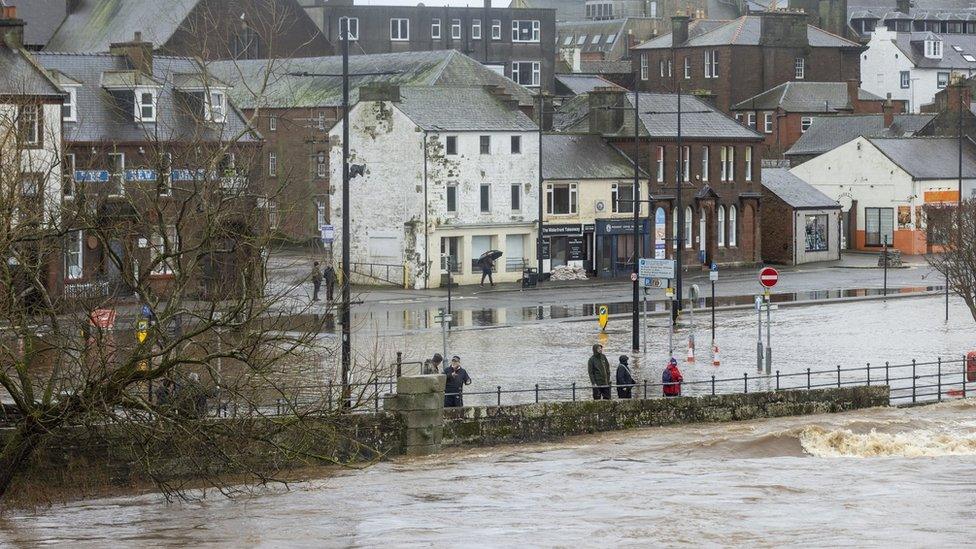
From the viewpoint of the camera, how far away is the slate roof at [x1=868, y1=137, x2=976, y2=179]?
83688 mm

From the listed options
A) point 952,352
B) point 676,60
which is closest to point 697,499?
point 952,352

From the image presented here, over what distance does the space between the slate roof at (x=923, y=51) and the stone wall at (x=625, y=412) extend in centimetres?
9403

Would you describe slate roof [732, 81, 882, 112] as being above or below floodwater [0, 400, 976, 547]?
above

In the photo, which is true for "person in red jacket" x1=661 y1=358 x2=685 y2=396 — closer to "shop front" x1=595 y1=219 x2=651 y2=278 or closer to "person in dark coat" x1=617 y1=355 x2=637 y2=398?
"person in dark coat" x1=617 y1=355 x2=637 y2=398

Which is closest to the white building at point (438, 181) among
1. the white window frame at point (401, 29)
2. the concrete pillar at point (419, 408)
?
the concrete pillar at point (419, 408)

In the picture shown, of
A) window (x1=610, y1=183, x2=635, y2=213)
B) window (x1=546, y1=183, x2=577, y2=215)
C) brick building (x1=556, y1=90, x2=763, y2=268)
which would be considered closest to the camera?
window (x1=546, y1=183, x2=577, y2=215)

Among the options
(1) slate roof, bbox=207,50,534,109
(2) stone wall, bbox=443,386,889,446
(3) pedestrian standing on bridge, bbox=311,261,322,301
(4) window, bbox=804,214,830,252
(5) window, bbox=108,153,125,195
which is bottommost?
(2) stone wall, bbox=443,386,889,446

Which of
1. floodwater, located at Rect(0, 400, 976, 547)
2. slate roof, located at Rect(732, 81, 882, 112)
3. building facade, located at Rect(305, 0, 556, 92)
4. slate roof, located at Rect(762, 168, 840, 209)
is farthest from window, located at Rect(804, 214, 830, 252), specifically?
floodwater, located at Rect(0, 400, 976, 547)

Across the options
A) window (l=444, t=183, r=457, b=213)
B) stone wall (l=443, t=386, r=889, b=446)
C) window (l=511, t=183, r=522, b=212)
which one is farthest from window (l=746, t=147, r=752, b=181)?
stone wall (l=443, t=386, r=889, b=446)

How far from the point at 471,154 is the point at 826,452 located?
33123 mm

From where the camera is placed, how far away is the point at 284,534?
82.2ft

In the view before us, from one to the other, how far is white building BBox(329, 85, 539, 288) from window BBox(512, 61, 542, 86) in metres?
42.8

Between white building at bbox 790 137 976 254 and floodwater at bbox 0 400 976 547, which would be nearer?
floodwater at bbox 0 400 976 547

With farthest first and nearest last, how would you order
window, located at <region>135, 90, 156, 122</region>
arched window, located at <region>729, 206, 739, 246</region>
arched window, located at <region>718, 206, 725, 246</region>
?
arched window, located at <region>729, 206, 739, 246</region> < arched window, located at <region>718, 206, 725, 246</region> < window, located at <region>135, 90, 156, 122</region>
